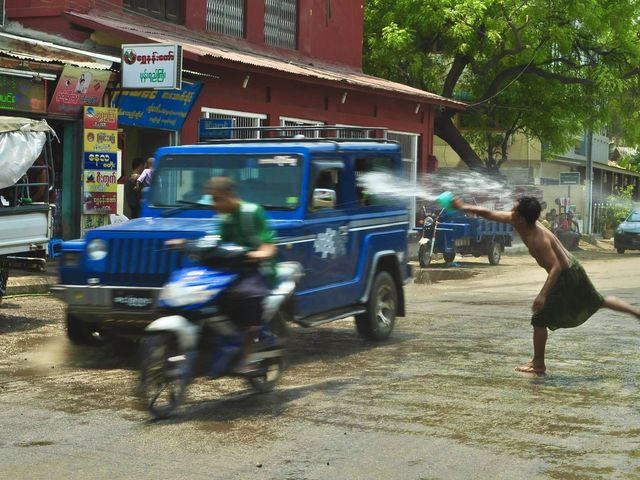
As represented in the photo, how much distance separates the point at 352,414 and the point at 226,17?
56.3 feet

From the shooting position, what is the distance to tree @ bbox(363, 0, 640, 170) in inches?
1161

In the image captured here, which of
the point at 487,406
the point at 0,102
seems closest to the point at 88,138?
the point at 0,102

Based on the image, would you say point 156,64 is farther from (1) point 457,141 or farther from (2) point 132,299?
(1) point 457,141

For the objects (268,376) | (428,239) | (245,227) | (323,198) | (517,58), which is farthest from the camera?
(517,58)

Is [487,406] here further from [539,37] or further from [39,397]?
[539,37]

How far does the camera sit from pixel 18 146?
12930mm

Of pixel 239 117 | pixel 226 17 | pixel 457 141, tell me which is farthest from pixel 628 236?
pixel 226 17

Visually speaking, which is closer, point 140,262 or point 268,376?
point 268,376

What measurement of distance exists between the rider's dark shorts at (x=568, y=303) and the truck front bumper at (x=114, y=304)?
3.42m

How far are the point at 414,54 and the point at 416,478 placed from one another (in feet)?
85.6

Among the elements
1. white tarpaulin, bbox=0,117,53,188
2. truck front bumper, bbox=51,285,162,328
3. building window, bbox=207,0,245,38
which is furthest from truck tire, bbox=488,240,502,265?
truck front bumper, bbox=51,285,162,328

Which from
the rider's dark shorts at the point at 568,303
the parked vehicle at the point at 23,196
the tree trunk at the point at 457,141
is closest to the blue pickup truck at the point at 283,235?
the rider's dark shorts at the point at 568,303

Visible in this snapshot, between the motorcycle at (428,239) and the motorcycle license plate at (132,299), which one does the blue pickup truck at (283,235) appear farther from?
the motorcycle at (428,239)

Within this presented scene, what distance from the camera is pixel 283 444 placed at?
6848 mm
